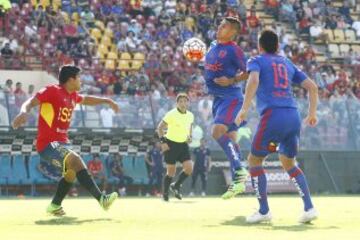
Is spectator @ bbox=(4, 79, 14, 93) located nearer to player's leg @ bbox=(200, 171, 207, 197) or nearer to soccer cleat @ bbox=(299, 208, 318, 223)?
Answer: player's leg @ bbox=(200, 171, 207, 197)

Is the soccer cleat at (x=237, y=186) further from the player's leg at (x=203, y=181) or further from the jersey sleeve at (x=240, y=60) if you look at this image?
the player's leg at (x=203, y=181)

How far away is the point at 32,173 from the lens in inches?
1061

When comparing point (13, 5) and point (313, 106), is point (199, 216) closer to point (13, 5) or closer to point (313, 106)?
point (313, 106)

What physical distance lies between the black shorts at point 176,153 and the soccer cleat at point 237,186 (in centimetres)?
660

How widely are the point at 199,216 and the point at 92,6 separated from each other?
2258cm

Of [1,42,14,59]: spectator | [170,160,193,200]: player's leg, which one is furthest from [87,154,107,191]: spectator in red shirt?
[170,160,193,200]: player's leg

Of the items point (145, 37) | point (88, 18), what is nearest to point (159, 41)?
point (145, 37)

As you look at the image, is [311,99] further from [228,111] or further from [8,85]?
[8,85]

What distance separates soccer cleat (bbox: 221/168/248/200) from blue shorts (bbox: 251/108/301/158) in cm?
182

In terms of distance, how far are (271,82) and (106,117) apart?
16.3 m

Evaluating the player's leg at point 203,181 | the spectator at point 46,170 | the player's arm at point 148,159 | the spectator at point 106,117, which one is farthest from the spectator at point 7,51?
the player's leg at point 203,181

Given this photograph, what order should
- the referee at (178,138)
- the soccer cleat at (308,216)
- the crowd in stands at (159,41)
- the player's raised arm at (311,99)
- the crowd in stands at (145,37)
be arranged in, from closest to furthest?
1. the soccer cleat at (308,216)
2. the player's raised arm at (311,99)
3. the referee at (178,138)
4. the crowd in stands at (159,41)
5. the crowd in stands at (145,37)

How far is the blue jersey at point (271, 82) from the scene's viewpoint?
38.3 ft

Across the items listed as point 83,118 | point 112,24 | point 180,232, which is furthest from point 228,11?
point 180,232
